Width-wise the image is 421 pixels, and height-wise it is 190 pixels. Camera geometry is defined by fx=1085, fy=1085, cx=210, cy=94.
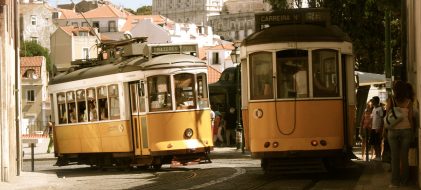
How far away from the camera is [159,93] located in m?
25.2

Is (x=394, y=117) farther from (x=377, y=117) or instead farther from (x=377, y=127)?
(x=377, y=127)

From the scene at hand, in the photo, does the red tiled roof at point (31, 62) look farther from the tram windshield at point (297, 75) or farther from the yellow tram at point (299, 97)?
the tram windshield at point (297, 75)

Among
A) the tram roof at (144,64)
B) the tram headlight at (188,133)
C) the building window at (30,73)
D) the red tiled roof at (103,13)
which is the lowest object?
the tram headlight at (188,133)

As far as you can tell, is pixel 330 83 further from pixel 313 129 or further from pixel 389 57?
pixel 389 57

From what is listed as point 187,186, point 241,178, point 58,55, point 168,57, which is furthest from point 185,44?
point 58,55

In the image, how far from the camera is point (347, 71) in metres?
20.1

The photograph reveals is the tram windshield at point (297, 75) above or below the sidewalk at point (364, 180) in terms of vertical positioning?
above

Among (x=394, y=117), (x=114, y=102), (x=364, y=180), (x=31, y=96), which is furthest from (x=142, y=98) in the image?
(x=31, y=96)

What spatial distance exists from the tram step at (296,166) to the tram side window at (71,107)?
10.0 m

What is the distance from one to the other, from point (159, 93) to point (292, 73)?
19.5ft

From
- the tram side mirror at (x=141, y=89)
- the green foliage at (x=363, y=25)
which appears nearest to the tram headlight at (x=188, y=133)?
the tram side mirror at (x=141, y=89)

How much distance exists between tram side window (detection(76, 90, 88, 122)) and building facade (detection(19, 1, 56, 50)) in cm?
12626

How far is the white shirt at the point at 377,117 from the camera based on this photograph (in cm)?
2262

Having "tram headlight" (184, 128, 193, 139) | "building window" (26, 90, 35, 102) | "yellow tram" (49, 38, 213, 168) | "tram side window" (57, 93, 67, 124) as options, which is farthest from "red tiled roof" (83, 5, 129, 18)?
"tram headlight" (184, 128, 193, 139)
